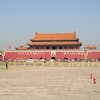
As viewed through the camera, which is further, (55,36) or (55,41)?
(55,36)

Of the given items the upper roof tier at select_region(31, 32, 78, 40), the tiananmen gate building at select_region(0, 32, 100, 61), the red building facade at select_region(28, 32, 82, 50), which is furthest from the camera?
the upper roof tier at select_region(31, 32, 78, 40)

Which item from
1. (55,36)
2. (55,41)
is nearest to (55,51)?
(55,41)

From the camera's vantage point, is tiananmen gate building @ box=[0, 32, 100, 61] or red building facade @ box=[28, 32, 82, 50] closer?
tiananmen gate building @ box=[0, 32, 100, 61]

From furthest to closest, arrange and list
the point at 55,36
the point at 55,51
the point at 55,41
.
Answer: the point at 55,36, the point at 55,41, the point at 55,51

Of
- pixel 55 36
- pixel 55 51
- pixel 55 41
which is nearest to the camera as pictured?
pixel 55 51

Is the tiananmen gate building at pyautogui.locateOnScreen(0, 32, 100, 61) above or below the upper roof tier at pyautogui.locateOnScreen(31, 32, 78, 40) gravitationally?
below

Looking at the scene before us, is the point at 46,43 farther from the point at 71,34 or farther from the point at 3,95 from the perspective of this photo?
the point at 3,95

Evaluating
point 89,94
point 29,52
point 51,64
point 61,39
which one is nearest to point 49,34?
point 61,39

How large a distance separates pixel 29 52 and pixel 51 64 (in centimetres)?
1451

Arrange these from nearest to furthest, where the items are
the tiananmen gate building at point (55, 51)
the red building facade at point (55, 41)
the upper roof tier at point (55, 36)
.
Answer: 1. the tiananmen gate building at point (55, 51)
2. the red building facade at point (55, 41)
3. the upper roof tier at point (55, 36)

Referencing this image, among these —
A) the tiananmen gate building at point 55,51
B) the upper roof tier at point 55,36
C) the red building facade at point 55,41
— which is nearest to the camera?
the tiananmen gate building at point 55,51

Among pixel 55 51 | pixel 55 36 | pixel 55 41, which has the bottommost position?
pixel 55 51

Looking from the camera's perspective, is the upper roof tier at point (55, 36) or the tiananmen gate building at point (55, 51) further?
the upper roof tier at point (55, 36)

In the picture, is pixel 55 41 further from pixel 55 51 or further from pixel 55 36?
pixel 55 51
